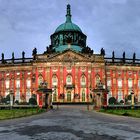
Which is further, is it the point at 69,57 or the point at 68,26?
the point at 68,26

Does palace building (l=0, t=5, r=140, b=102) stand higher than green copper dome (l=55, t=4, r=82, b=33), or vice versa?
green copper dome (l=55, t=4, r=82, b=33)

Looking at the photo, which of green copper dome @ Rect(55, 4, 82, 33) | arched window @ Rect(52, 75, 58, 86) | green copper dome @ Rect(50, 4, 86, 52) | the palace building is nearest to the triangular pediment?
the palace building

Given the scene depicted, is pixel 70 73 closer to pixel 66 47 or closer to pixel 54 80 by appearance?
pixel 54 80

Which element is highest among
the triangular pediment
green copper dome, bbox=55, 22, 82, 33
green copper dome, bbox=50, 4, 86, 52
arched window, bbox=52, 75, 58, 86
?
green copper dome, bbox=55, 22, 82, 33

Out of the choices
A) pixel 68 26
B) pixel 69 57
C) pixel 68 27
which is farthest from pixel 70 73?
pixel 68 26

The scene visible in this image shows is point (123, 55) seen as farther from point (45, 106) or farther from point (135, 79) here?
point (45, 106)

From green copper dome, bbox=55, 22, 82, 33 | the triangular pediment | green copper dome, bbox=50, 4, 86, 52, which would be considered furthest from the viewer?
green copper dome, bbox=55, 22, 82, 33

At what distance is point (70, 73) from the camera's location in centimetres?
8262

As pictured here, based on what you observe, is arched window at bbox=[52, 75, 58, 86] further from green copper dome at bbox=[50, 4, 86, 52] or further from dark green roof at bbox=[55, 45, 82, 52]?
green copper dome at bbox=[50, 4, 86, 52]

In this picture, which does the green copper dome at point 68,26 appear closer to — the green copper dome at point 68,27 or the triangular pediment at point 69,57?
the green copper dome at point 68,27

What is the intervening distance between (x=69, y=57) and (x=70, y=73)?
14.4ft

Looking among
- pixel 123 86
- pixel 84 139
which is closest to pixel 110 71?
pixel 123 86

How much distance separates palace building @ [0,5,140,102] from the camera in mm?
82312

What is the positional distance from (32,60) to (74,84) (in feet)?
46.3
